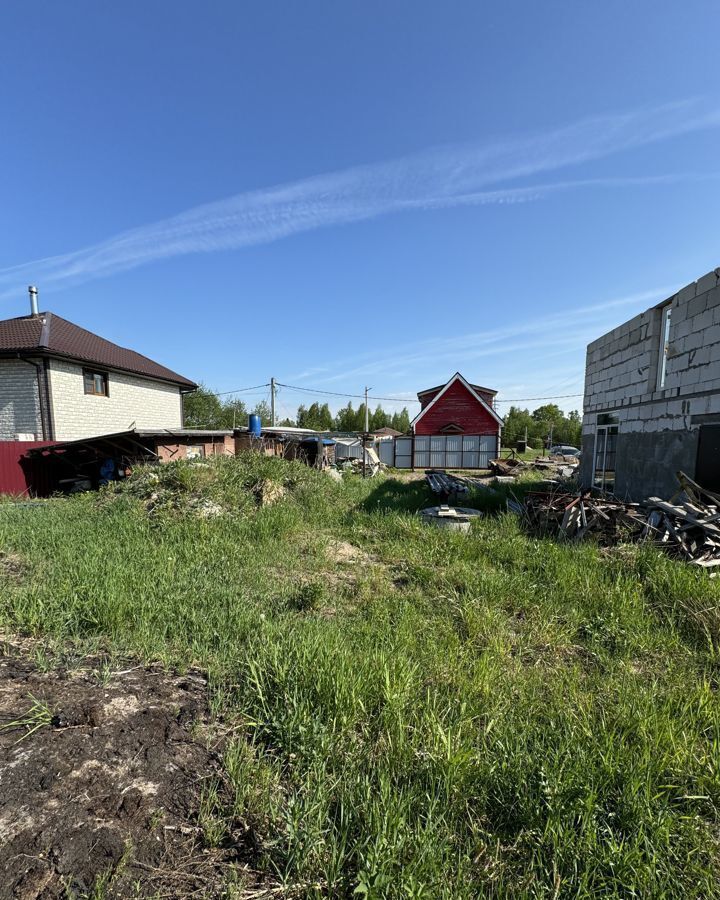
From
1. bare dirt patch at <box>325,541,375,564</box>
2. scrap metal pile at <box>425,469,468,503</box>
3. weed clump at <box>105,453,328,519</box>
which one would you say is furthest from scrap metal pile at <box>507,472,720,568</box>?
weed clump at <box>105,453,328,519</box>

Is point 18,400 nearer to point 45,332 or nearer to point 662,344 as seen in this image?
point 45,332

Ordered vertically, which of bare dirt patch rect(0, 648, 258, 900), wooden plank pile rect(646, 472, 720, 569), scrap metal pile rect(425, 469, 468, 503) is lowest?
scrap metal pile rect(425, 469, 468, 503)

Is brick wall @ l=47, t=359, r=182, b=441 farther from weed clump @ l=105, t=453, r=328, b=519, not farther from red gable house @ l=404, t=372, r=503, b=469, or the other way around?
red gable house @ l=404, t=372, r=503, b=469

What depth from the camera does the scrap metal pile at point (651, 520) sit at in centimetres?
547

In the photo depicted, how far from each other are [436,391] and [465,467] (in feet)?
16.3

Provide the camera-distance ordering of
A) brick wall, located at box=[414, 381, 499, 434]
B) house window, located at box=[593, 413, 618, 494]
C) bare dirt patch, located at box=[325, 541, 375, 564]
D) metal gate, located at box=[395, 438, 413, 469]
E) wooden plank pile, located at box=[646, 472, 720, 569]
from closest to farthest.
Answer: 1. wooden plank pile, located at box=[646, 472, 720, 569]
2. bare dirt patch, located at box=[325, 541, 375, 564]
3. house window, located at box=[593, 413, 618, 494]
4. brick wall, located at box=[414, 381, 499, 434]
5. metal gate, located at box=[395, 438, 413, 469]

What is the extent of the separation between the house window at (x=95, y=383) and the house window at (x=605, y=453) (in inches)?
674

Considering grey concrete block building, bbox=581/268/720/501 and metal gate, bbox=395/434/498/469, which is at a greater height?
grey concrete block building, bbox=581/268/720/501

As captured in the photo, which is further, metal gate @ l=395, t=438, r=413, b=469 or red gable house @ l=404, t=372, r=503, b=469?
metal gate @ l=395, t=438, r=413, b=469

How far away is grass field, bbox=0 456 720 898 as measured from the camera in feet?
5.58

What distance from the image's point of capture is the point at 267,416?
5069 centimetres

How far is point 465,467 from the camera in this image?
22828mm

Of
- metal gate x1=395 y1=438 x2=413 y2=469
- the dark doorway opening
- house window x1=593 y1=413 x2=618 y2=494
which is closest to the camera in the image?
the dark doorway opening

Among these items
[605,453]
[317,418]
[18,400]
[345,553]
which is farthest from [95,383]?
[317,418]
